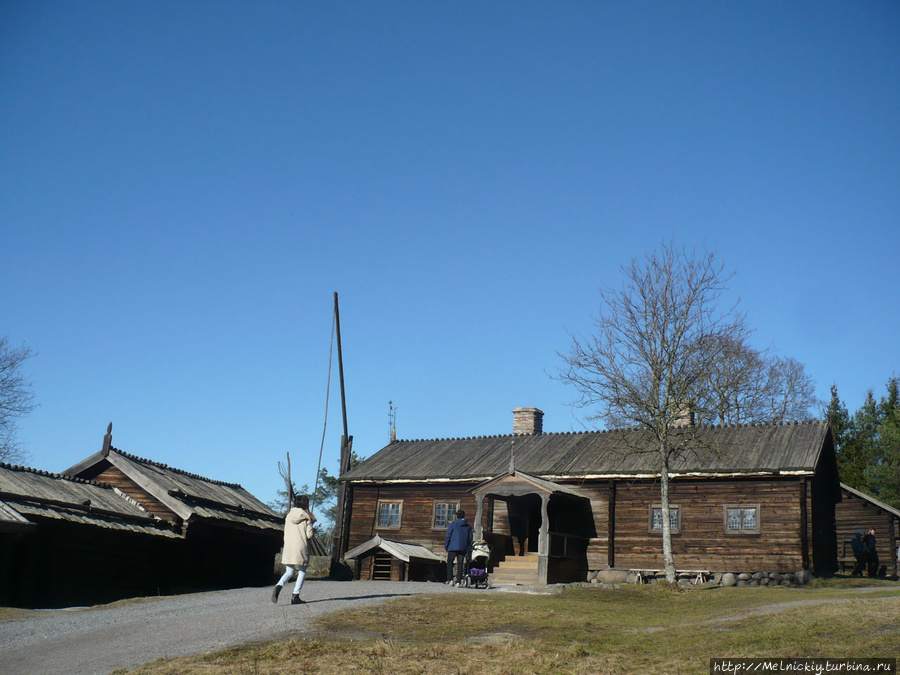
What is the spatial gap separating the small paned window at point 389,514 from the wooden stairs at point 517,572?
611 centimetres

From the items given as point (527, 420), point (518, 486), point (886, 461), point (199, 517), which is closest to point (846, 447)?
point (886, 461)

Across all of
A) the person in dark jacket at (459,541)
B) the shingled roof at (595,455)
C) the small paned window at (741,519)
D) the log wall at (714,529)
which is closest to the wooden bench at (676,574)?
the log wall at (714,529)

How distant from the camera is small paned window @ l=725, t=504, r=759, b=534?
2425 centimetres

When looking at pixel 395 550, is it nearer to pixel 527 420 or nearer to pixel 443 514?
pixel 443 514

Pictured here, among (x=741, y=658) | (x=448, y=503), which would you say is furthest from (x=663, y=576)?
(x=741, y=658)

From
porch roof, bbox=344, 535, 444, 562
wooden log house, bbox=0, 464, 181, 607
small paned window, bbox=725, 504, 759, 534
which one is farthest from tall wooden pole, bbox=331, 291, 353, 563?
→ small paned window, bbox=725, 504, 759, 534

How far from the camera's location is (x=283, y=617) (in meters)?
12.0

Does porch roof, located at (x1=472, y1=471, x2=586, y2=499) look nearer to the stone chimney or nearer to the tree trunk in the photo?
the tree trunk

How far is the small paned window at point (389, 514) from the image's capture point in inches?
1199

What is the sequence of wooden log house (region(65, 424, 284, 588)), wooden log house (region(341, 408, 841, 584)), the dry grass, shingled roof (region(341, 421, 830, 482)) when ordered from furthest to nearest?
1. shingled roof (region(341, 421, 830, 482))
2. wooden log house (region(341, 408, 841, 584))
3. wooden log house (region(65, 424, 284, 588))
4. the dry grass

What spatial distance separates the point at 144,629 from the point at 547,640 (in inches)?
217

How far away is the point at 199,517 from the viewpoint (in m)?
22.7

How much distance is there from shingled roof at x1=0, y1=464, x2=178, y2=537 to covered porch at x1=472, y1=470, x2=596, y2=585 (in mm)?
9263

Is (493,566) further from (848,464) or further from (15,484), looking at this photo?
(848,464)
